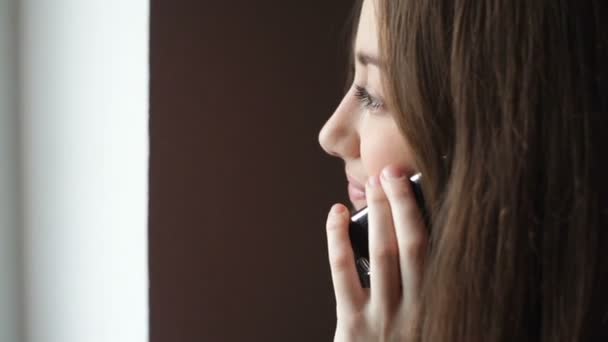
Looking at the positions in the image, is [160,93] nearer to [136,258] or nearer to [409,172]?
[136,258]

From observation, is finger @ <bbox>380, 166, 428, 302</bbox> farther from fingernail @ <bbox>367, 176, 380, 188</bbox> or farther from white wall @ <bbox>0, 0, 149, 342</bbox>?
white wall @ <bbox>0, 0, 149, 342</bbox>

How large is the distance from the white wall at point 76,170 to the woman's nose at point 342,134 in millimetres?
226

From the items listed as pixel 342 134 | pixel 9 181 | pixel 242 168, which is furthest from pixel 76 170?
pixel 342 134

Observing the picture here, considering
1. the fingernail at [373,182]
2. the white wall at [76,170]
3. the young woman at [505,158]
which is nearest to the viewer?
the young woman at [505,158]

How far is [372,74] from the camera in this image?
1.68 feet

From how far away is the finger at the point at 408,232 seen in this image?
49cm

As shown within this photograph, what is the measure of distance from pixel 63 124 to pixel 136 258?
218 mm

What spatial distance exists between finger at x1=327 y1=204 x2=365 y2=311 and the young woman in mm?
73

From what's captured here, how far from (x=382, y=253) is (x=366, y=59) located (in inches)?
7.4

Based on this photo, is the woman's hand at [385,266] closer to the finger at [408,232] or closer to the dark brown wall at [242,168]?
the finger at [408,232]

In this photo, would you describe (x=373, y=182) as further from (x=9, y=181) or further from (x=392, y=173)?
(x=9, y=181)

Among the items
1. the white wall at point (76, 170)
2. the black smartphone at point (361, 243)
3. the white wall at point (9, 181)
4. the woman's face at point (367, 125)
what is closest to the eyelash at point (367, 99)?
the woman's face at point (367, 125)

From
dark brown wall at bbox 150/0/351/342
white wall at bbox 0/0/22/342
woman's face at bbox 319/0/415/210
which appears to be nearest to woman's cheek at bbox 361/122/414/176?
woman's face at bbox 319/0/415/210

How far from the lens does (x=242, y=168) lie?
717 mm
